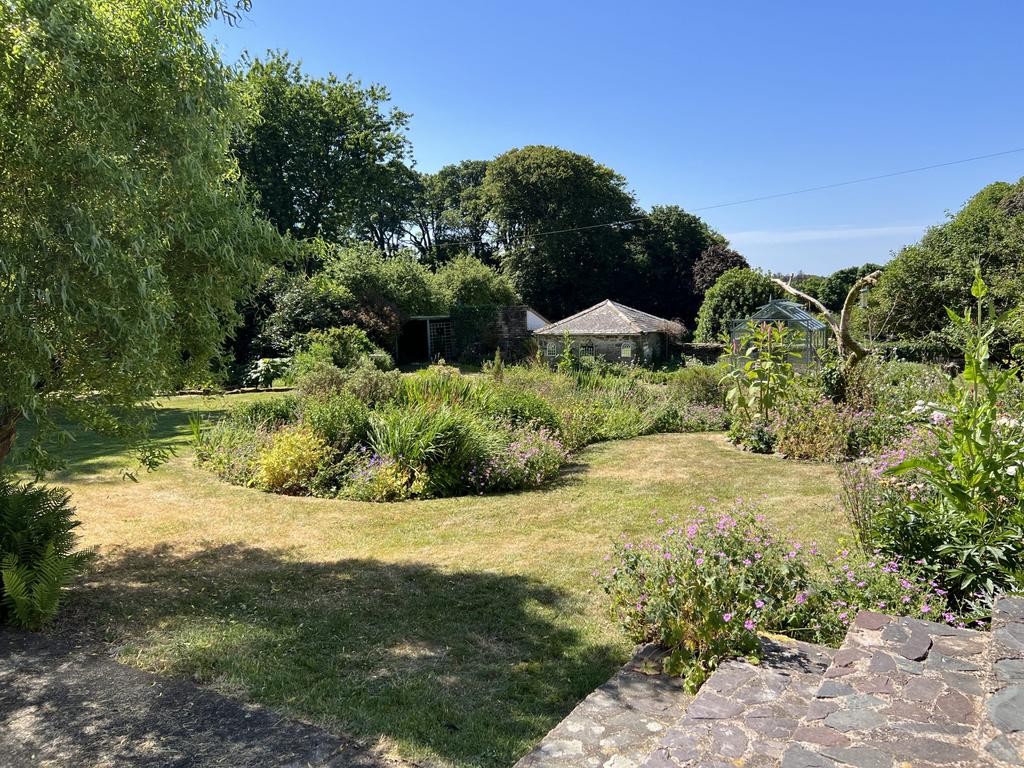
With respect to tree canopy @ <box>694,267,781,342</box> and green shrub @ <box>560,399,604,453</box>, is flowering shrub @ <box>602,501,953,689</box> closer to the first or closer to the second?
green shrub @ <box>560,399,604,453</box>

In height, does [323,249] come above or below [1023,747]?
above

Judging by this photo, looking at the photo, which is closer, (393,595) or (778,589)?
(778,589)

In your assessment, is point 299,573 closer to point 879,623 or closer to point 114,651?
point 114,651

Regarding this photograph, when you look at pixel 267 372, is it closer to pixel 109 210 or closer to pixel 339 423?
pixel 339 423

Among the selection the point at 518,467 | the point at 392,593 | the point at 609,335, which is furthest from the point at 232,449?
the point at 609,335

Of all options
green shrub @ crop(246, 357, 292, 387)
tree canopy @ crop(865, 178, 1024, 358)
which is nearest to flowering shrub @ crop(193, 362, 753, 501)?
green shrub @ crop(246, 357, 292, 387)

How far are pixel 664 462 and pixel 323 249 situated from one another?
6.52 meters

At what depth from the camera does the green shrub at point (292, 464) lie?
28.0 ft

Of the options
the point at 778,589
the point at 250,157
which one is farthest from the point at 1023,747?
the point at 250,157

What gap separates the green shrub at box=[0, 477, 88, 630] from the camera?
4.38 meters

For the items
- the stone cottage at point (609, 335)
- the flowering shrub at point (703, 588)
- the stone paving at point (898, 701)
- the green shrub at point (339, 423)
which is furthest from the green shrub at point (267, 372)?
the stone paving at point (898, 701)

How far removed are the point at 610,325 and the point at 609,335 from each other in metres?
0.53

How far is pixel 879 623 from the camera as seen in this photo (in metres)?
3.48

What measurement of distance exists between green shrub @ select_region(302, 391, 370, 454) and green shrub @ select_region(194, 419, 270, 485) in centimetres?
90
